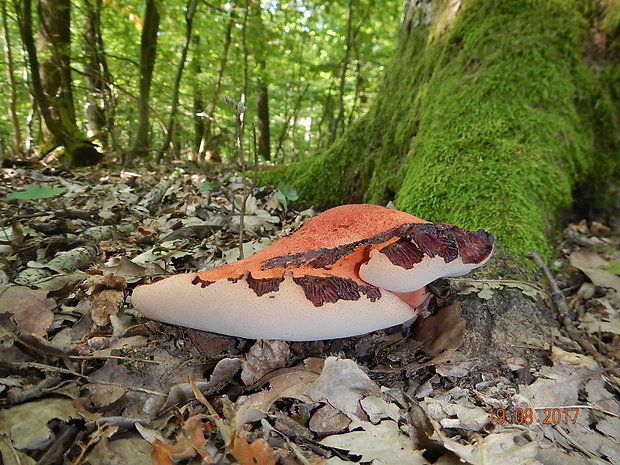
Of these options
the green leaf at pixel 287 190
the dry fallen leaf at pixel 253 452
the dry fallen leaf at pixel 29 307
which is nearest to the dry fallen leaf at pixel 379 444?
the dry fallen leaf at pixel 253 452

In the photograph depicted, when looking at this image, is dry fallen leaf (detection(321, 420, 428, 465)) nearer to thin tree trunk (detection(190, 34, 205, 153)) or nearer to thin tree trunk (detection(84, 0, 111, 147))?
thin tree trunk (detection(84, 0, 111, 147))

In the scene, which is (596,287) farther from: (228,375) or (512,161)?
(228,375)

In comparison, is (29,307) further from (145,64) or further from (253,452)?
(145,64)

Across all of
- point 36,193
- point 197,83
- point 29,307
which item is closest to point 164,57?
point 197,83

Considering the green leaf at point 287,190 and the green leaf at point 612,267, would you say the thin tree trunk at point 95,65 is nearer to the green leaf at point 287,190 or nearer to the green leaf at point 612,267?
the green leaf at point 287,190

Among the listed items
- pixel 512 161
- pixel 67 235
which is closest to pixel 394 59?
pixel 512 161

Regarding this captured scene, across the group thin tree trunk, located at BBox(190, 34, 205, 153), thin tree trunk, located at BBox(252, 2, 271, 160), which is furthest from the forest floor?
thin tree trunk, located at BBox(190, 34, 205, 153)
